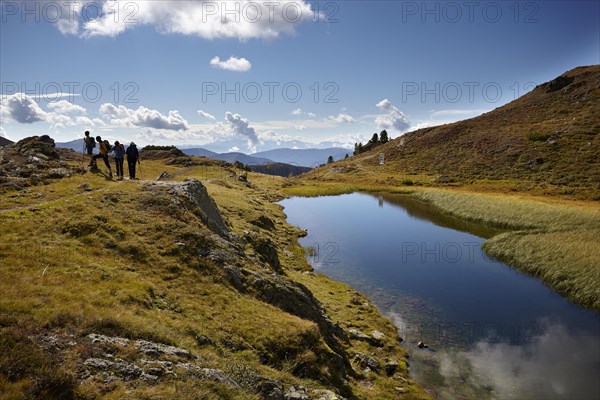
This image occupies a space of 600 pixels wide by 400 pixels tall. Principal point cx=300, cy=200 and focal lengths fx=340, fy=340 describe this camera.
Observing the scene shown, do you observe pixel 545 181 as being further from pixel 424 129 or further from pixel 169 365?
pixel 169 365

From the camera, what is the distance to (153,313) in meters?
14.1

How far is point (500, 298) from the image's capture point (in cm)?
3148

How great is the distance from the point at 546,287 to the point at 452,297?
9705 millimetres

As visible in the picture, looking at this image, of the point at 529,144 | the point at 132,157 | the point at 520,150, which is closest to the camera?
the point at 132,157

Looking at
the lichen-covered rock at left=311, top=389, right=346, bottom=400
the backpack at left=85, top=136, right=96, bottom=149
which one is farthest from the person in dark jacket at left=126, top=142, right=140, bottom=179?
the lichen-covered rock at left=311, top=389, right=346, bottom=400

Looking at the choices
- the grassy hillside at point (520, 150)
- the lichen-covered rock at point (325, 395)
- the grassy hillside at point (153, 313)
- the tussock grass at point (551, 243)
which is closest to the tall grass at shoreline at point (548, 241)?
the tussock grass at point (551, 243)

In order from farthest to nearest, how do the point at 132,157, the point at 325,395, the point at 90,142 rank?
the point at 132,157 < the point at 90,142 < the point at 325,395

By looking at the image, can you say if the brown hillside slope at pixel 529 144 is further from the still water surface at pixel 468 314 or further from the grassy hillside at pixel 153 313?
the grassy hillside at pixel 153 313

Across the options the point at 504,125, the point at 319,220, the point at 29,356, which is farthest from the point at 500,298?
the point at 504,125

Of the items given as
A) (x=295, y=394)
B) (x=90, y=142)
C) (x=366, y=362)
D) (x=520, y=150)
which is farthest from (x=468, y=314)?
(x=520, y=150)

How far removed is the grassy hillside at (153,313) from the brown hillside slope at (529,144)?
3552 inches

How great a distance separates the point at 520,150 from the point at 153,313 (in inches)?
5685

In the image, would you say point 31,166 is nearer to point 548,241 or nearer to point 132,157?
point 132,157

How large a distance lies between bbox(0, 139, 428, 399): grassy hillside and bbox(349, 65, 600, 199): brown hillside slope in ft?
296
